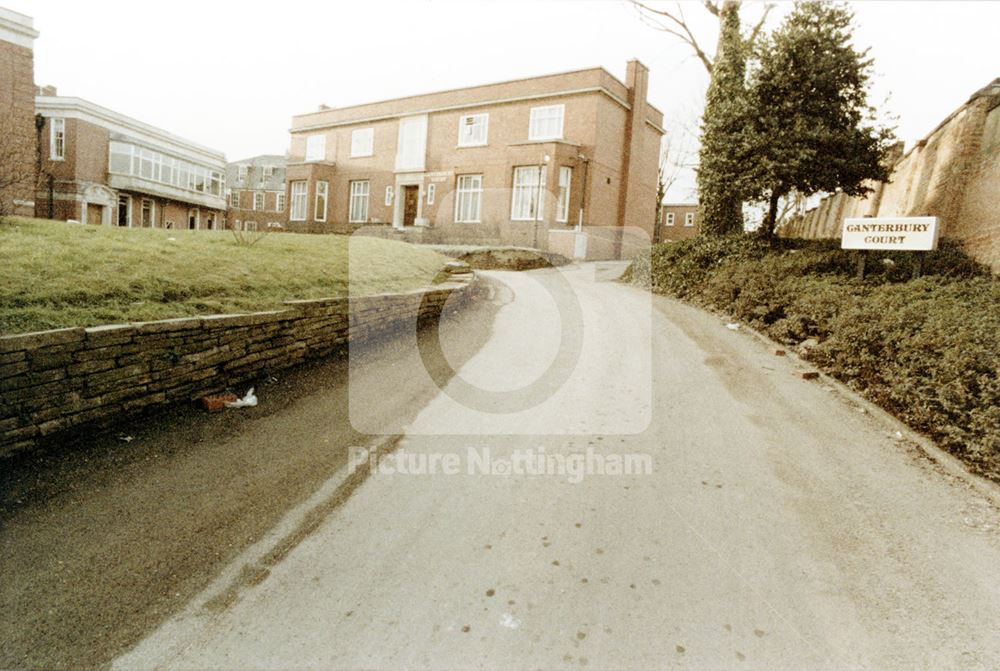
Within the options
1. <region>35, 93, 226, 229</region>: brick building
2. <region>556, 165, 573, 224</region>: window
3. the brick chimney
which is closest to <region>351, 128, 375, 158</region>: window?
<region>556, 165, 573, 224</region>: window

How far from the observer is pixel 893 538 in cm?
413

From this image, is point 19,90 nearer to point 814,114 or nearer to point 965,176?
point 814,114

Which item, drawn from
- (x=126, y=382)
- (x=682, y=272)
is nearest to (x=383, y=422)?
(x=126, y=382)

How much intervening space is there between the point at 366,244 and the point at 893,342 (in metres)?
11.2

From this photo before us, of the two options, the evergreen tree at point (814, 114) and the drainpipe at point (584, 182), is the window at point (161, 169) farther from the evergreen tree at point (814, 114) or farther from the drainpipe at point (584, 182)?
the evergreen tree at point (814, 114)

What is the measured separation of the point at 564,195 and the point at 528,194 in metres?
1.75

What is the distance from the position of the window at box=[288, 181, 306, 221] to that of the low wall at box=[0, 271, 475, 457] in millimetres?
29276

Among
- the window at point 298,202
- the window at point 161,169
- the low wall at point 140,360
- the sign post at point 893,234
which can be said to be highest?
the window at point 161,169

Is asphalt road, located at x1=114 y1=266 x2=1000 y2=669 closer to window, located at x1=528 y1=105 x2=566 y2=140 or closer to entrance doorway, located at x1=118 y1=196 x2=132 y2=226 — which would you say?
window, located at x1=528 y1=105 x2=566 y2=140

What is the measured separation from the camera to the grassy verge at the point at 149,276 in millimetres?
5254

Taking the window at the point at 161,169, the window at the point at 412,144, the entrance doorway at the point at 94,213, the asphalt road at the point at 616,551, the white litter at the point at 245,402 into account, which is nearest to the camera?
the asphalt road at the point at 616,551

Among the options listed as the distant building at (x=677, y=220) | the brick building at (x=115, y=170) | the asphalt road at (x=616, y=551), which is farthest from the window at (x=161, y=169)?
the distant building at (x=677, y=220)

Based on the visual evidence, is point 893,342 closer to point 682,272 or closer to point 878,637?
point 878,637

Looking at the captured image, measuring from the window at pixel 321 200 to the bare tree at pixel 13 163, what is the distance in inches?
586
